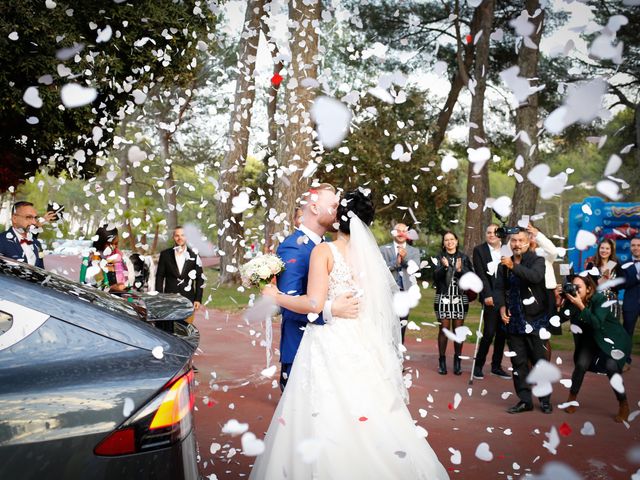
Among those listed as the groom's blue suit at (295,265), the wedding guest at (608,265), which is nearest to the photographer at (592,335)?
the wedding guest at (608,265)

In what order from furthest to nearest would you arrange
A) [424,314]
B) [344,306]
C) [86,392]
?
[424,314] < [344,306] < [86,392]

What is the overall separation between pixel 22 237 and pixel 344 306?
406 cm

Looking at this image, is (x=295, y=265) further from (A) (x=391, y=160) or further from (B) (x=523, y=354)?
(A) (x=391, y=160)

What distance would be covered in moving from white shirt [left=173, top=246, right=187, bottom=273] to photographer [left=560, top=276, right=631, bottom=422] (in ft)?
14.4

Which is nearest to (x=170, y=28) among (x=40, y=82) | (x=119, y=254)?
A: (x=40, y=82)

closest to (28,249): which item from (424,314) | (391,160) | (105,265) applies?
(105,265)

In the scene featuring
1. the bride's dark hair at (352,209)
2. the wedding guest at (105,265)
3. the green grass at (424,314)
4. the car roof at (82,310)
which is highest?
the bride's dark hair at (352,209)

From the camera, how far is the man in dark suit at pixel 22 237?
21.9 feet

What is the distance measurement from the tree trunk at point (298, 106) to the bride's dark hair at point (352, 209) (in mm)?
9509

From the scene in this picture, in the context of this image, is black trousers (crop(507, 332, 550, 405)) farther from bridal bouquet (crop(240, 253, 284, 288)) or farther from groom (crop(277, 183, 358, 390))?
bridal bouquet (crop(240, 253, 284, 288))

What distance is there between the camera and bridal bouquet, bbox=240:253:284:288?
4.30 metres

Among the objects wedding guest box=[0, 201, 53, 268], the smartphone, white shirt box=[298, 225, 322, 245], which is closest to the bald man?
the smartphone

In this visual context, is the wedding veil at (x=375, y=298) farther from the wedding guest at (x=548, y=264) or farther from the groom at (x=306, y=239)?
the wedding guest at (x=548, y=264)

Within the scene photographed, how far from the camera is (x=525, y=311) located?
22.5 ft
